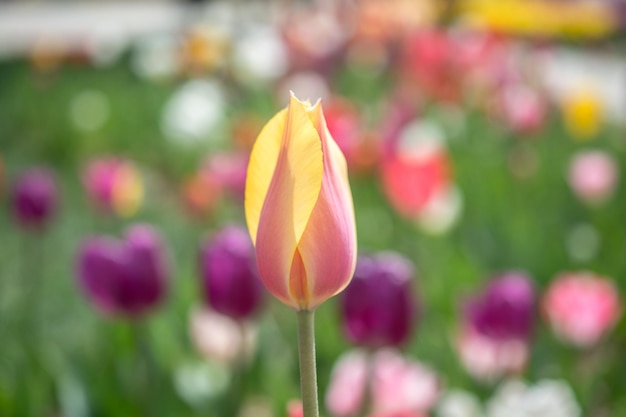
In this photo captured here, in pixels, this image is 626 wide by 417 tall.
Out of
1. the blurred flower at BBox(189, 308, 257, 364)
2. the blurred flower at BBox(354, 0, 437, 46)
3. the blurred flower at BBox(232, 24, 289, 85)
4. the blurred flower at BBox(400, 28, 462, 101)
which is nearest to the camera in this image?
the blurred flower at BBox(189, 308, 257, 364)

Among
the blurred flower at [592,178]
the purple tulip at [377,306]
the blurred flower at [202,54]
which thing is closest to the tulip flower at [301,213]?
the purple tulip at [377,306]

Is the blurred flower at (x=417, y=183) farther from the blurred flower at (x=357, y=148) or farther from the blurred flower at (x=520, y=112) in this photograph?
the blurred flower at (x=520, y=112)

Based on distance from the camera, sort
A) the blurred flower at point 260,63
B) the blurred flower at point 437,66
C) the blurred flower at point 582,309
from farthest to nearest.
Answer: the blurred flower at point 260,63
the blurred flower at point 437,66
the blurred flower at point 582,309

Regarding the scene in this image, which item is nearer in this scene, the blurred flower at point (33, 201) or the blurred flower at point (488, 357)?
the blurred flower at point (488, 357)

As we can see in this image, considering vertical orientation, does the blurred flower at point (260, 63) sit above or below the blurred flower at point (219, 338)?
above

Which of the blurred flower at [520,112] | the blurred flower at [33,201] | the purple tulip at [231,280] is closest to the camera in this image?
the purple tulip at [231,280]

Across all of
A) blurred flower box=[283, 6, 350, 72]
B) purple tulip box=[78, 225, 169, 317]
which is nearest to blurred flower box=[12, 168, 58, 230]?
purple tulip box=[78, 225, 169, 317]

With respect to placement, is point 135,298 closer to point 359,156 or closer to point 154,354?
point 154,354

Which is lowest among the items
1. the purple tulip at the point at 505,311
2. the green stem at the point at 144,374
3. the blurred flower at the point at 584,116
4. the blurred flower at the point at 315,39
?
the green stem at the point at 144,374

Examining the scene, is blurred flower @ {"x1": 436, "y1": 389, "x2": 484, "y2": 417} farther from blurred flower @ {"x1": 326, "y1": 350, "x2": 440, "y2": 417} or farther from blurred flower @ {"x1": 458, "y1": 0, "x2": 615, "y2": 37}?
blurred flower @ {"x1": 458, "y1": 0, "x2": 615, "y2": 37}
